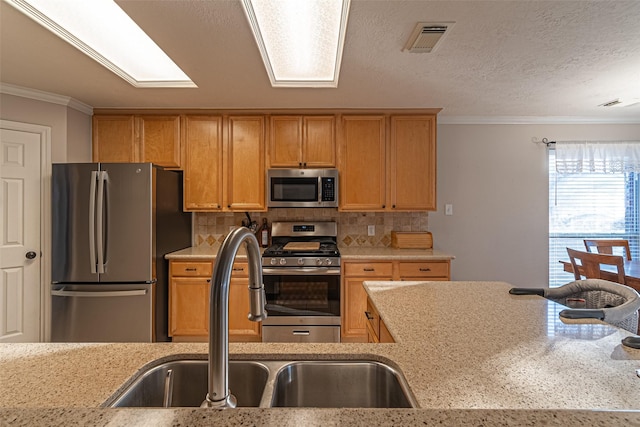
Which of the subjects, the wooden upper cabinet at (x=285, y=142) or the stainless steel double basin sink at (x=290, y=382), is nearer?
the stainless steel double basin sink at (x=290, y=382)

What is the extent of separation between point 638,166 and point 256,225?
171 inches

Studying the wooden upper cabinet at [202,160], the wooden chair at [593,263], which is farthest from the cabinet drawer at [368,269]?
the wooden chair at [593,263]

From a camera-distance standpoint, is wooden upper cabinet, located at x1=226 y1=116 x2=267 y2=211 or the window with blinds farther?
the window with blinds

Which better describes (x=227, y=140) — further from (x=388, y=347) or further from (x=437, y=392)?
(x=437, y=392)

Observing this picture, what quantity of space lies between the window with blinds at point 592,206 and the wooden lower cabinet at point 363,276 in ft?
5.81

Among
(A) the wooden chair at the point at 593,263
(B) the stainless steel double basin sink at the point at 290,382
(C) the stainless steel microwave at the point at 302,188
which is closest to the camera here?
(B) the stainless steel double basin sink at the point at 290,382

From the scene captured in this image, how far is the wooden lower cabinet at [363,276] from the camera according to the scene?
2982mm

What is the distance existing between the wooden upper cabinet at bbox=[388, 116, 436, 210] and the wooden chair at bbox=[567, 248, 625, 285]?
1.28 metres

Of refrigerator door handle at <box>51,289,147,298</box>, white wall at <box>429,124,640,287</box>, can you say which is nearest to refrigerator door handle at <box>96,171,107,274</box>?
refrigerator door handle at <box>51,289,147,298</box>

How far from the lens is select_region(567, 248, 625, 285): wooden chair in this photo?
7.99 ft

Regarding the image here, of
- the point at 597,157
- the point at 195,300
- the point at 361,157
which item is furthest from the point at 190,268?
the point at 597,157

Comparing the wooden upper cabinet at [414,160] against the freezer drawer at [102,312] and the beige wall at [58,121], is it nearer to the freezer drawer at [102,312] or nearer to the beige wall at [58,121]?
the freezer drawer at [102,312]

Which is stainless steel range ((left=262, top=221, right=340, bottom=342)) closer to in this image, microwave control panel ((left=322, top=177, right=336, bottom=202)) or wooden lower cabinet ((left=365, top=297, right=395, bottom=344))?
microwave control panel ((left=322, top=177, right=336, bottom=202))

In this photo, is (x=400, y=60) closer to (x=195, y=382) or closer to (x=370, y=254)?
(x=370, y=254)
